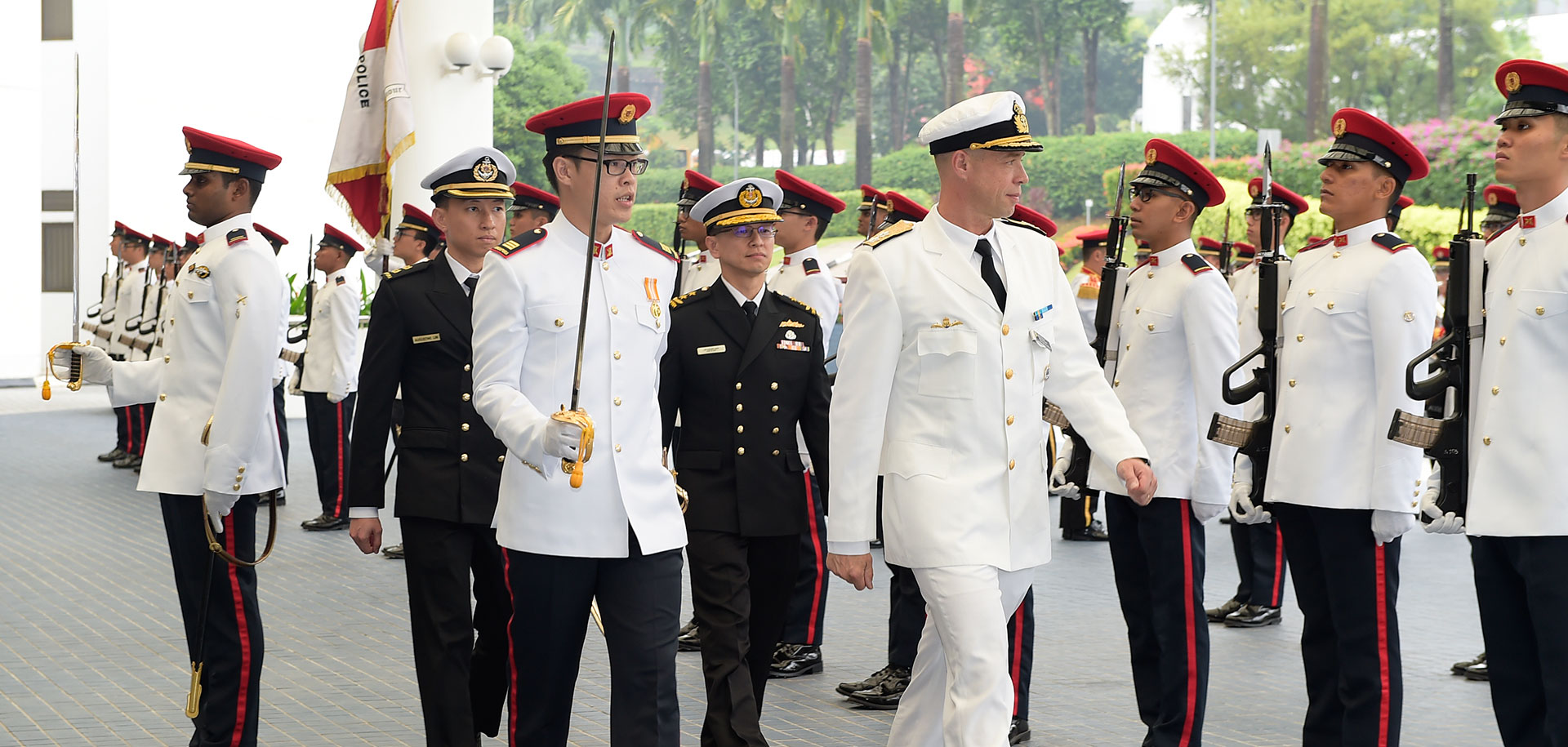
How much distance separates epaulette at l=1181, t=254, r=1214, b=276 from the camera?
541 cm

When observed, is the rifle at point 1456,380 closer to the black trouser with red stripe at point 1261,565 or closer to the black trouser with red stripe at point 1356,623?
the black trouser with red stripe at point 1356,623

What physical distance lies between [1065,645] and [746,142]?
157 feet

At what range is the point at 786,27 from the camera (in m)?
49.5

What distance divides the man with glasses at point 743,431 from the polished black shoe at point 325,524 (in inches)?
251

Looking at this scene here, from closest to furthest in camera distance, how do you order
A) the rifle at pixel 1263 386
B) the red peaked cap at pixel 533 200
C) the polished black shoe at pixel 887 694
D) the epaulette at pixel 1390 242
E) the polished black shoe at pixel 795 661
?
the epaulette at pixel 1390 242 → the rifle at pixel 1263 386 → the polished black shoe at pixel 887 694 → the polished black shoe at pixel 795 661 → the red peaked cap at pixel 533 200

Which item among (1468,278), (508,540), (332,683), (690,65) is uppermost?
(690,65)

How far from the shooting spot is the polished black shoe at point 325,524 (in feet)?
36.9

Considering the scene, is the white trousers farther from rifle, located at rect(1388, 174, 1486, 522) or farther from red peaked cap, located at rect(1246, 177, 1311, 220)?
red peaked cap, located at rect(1246, 177, 1311, 220)

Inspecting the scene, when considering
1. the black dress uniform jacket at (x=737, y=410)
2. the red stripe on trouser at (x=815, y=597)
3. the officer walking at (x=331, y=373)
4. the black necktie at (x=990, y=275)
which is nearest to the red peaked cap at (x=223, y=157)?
the black dress uniform jacket at (x=737, y=410)

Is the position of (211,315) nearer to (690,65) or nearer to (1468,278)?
(1468,278)

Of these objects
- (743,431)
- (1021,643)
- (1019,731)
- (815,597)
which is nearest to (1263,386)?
(1021,643)

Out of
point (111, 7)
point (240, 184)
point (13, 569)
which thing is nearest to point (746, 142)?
point (111, 7)

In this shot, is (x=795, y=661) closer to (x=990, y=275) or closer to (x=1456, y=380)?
(x=990, y=275)

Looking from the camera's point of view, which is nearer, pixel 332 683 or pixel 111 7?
pixel 332 683
